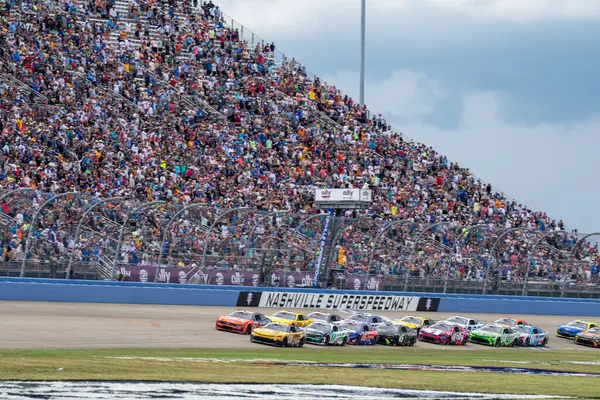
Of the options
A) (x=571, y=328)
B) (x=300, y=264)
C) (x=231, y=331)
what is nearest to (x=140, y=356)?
(x=231, y=331)

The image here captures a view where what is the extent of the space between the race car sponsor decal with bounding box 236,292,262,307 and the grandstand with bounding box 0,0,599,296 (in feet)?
2.73

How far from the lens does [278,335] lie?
33.1 metres

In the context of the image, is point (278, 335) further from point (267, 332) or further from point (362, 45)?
point (362, 45)

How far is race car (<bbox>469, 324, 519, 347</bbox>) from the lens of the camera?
40.4 m

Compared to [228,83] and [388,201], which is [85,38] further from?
[388,201]

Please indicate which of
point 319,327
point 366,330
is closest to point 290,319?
point 319,327

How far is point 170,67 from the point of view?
54750 millimetres

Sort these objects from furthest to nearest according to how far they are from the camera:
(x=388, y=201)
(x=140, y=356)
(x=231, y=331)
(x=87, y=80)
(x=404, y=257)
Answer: (x=388, y=201) → (x=87, y=80) → (x=404, y=257) → (x=231, y=331) → (x=140, y=356)

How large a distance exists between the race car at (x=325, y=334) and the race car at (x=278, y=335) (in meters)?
1.27

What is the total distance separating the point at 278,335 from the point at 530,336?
495 inches

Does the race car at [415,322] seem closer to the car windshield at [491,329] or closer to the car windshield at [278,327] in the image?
the car windshield at [491,329]

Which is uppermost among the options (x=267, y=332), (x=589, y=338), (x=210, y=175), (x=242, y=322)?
(x=210, y=175)

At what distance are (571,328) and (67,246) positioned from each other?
69.4 feet

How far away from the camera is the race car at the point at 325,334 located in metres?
35.1
